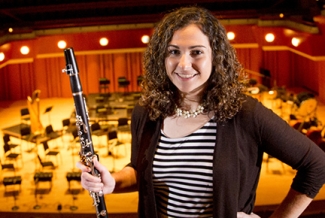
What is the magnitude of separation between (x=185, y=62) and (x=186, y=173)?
38 centimetres

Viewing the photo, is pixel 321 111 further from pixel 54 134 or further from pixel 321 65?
pixel 54 134

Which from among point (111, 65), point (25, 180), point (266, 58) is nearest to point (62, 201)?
point (25, 180)

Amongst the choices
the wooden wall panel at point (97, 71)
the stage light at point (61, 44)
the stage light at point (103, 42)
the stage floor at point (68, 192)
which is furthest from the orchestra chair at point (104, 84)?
the stage floor at point (68, 192)

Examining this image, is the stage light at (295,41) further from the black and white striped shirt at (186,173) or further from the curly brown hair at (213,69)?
the black and white striped shirt at (186,173)

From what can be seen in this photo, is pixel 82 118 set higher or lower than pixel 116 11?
lower

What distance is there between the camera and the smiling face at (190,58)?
77.6 inches

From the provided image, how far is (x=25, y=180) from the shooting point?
9898mm

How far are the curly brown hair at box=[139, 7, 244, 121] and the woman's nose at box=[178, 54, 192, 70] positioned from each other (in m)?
0.10

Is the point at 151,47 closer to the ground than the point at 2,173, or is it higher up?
higher up

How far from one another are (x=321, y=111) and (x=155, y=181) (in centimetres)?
1219

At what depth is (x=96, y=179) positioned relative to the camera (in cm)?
200

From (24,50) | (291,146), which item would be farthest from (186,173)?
(24,50)

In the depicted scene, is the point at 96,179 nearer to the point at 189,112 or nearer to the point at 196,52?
the point at 189,112

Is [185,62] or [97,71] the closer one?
[185,62]
